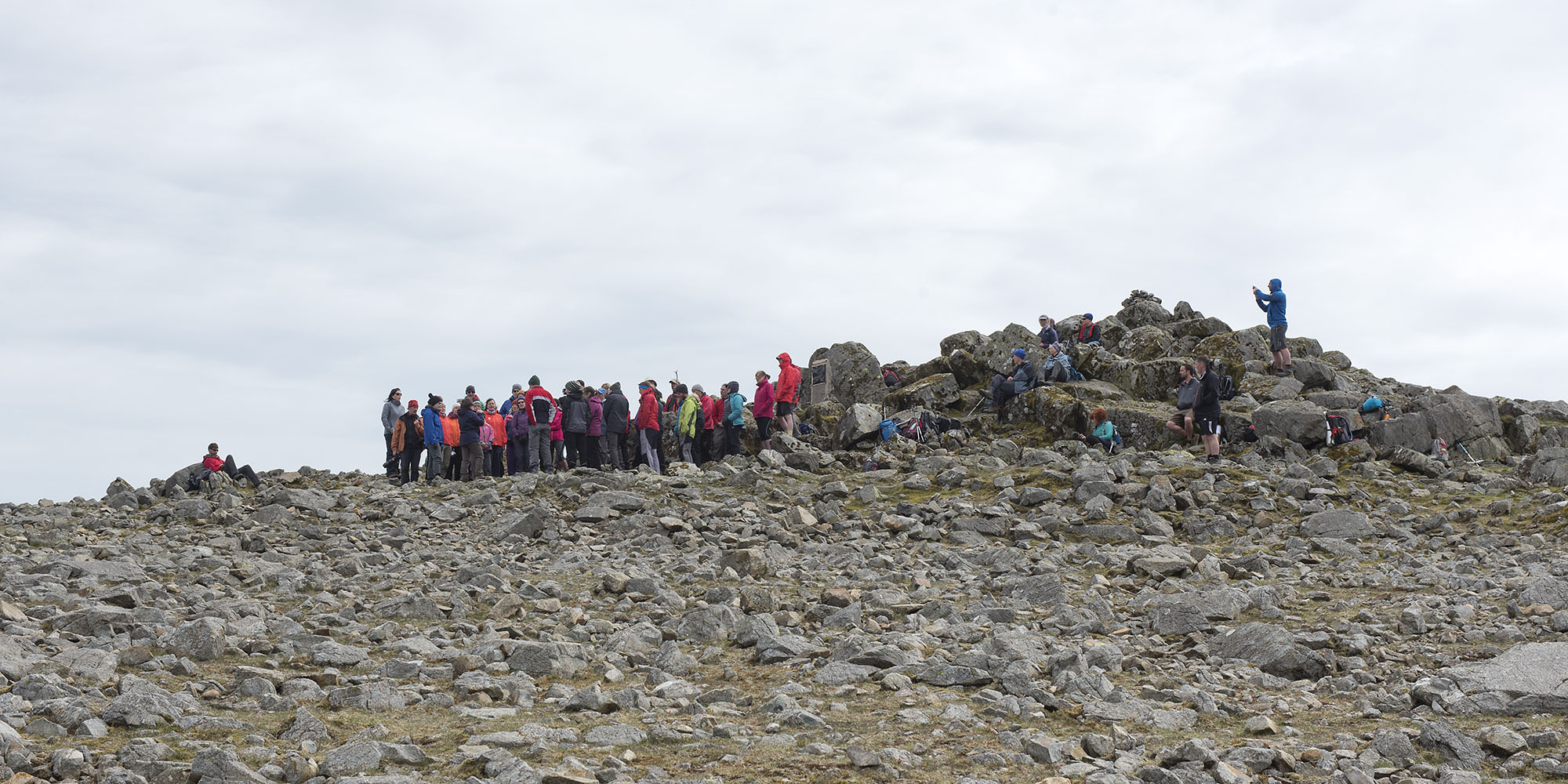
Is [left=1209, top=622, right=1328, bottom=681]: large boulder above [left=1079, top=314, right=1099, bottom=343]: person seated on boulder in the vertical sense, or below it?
below

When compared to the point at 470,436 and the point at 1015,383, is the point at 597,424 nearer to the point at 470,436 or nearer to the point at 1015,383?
the point at 470,436

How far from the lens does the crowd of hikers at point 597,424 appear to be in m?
31.0

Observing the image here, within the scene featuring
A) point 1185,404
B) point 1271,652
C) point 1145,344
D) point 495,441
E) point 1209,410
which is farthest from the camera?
point 1145,344

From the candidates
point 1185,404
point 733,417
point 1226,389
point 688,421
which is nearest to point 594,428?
point 688,421

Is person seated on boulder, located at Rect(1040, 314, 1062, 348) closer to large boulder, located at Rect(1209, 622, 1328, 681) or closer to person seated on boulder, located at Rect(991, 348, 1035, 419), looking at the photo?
person seated on boulder, located at Rect(991, 348, 1035, 419)

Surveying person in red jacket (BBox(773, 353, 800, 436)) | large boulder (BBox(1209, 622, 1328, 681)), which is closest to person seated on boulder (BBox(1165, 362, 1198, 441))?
person in red jacket (BBox(773, 353, 800, 436))

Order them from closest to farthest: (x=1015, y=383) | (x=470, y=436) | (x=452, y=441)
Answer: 1. (x=470, y=436)
2. (x=452, y=441)
3. (x=1015, y=383)

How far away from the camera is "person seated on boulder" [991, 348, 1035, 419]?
114 feet

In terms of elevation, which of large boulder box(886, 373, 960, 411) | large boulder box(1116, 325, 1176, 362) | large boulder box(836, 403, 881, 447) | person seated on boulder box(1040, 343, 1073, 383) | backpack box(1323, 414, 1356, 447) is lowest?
backpack box(1323, 414, 1356, 447)

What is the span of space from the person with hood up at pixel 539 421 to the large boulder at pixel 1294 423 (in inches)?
729

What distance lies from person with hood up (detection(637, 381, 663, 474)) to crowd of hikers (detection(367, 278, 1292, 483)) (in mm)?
27

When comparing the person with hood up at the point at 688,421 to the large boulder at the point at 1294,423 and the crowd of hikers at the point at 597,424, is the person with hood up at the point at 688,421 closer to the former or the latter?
the crowd of hikers at the point at 597,424

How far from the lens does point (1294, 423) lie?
28.0 metres

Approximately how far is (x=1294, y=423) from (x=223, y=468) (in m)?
29.3
